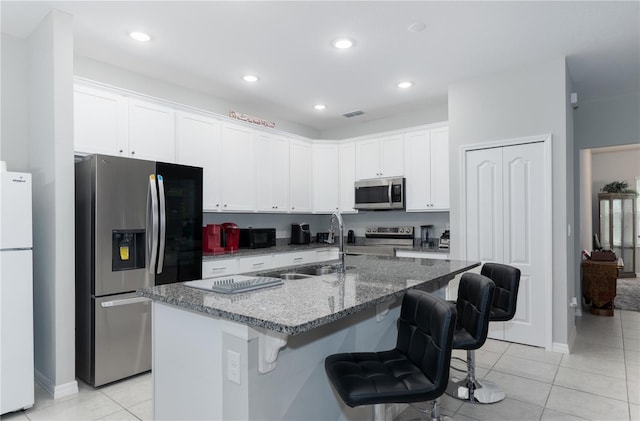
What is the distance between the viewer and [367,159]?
5.29 meters

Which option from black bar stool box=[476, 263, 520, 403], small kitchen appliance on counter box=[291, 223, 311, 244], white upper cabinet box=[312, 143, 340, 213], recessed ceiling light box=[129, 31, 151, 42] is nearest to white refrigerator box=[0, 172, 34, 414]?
recessed ceiling light box=[129, 31, 151, 42]

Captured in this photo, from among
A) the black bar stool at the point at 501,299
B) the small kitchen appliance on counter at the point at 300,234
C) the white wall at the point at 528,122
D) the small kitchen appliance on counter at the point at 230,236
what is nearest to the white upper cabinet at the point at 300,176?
the small kitchen appliance on counter at the point at 300,234

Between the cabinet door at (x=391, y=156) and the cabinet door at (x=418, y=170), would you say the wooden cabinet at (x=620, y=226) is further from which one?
the cabinet door at (x=391, y=156)

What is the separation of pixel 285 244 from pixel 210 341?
3.82m

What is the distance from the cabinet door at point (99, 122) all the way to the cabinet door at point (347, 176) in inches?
116

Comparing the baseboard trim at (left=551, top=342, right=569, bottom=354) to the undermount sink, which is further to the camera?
the baseboard trim at (left=551, top=342, right=569, bottom=354)

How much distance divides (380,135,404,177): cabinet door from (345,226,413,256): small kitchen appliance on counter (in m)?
0.79

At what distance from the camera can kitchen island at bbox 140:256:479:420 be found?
4.72ft

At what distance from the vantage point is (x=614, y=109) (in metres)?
4.63

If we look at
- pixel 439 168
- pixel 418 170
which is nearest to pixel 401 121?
pixel 418 170

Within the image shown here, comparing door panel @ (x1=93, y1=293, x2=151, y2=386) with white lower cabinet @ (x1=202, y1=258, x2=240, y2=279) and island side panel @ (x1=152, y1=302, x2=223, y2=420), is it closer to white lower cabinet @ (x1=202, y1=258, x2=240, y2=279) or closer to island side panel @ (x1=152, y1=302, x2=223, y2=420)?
white lower cabinet @ (x1=202, y1=258, x2=240, y2=279)

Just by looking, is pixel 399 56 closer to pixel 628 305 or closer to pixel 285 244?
pixel 285 244

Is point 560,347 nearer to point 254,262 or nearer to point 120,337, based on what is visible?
point 254,262

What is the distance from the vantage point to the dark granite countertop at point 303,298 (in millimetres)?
1311
